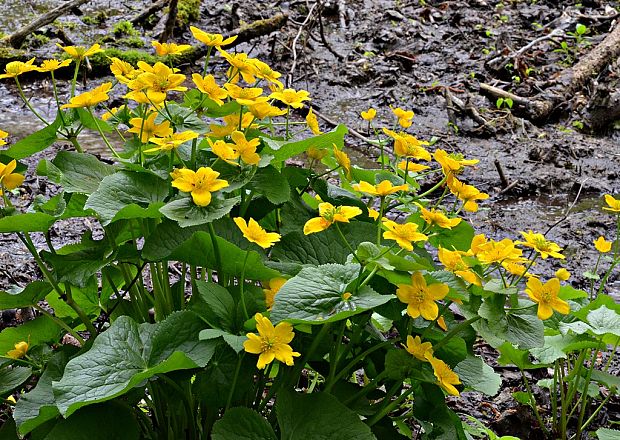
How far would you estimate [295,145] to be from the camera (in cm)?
146

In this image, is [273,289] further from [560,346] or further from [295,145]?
[560,346]

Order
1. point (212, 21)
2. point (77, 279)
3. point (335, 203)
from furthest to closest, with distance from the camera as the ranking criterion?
point (212, 21)
point (335, 203)
point (77, 279)

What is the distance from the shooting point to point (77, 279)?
1.33m

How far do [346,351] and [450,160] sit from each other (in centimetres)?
42

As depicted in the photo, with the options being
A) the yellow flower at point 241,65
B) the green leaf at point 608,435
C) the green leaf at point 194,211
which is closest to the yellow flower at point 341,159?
the yellow flower at point 241,65

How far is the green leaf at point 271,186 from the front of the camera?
137 centimetres

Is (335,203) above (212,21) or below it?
above

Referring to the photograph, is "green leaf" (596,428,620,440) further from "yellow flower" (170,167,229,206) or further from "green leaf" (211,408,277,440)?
"yellow flower" (170,167,229,206)

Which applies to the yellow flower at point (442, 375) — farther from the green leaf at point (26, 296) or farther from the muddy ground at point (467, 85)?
the muddy ground at point (467, 85)

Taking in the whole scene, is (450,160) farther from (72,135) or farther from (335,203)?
(72,135)

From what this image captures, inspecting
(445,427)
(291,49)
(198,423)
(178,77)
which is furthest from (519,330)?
(291,49)

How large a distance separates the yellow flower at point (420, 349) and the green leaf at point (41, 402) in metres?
0.62

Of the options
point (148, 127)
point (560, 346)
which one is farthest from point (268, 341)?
point (560, 346)

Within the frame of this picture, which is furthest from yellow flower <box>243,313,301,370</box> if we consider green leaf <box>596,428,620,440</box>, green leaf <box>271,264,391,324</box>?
green leaf <box>596,428,620,440</box>
